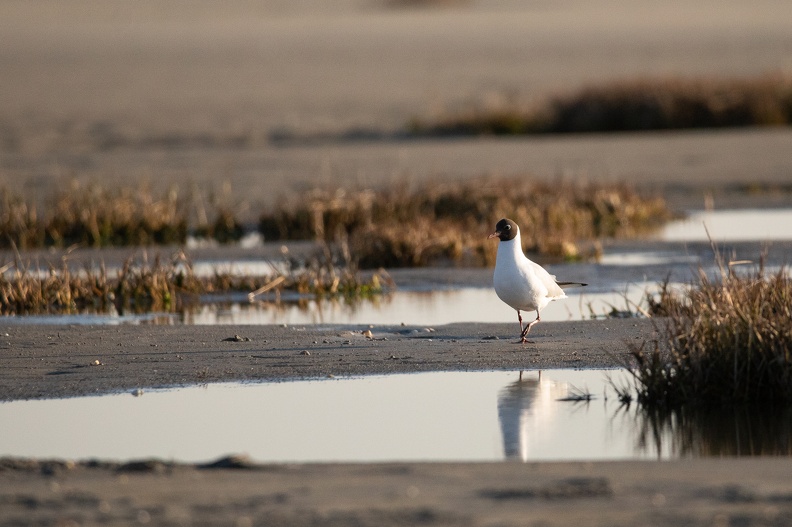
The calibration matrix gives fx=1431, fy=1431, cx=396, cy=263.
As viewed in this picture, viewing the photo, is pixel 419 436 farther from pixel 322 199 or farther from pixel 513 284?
pixel 322 199

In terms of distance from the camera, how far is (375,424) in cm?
791

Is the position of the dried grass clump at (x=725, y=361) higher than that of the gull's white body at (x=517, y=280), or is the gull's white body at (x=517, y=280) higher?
the gull's white body at (x=517, y=280)

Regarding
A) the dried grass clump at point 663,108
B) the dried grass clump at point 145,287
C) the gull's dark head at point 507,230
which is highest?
the dried grass clump at point 663,108

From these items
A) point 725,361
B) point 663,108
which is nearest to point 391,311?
point 725,361

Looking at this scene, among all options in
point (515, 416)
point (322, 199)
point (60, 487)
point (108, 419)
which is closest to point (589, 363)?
point (515, 416)

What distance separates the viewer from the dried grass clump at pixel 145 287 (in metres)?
12.6

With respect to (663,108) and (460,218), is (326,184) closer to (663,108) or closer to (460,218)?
(460,218)

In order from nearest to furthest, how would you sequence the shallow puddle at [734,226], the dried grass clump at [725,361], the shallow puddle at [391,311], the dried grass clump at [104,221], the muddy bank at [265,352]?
the dried grass clump at [725,361]
the muddy bank at [265,352]
the shallow puddle at [391,311]
the dried grass clump at [104,221]
the shallow puddle at [734,226]

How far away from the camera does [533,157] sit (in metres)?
29.9

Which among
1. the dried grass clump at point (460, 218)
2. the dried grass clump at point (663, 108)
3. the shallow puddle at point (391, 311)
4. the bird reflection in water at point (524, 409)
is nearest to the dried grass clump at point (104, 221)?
the dried grass clump at point (460, 218)

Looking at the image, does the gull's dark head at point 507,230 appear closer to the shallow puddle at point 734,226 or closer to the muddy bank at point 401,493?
the muddy bank at point 401,493

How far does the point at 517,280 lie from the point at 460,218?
840 cm

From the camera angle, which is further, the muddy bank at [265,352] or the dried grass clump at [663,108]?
the dried grass clump at [663,108]

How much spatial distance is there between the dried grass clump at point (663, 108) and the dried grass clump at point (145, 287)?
2207 cm
